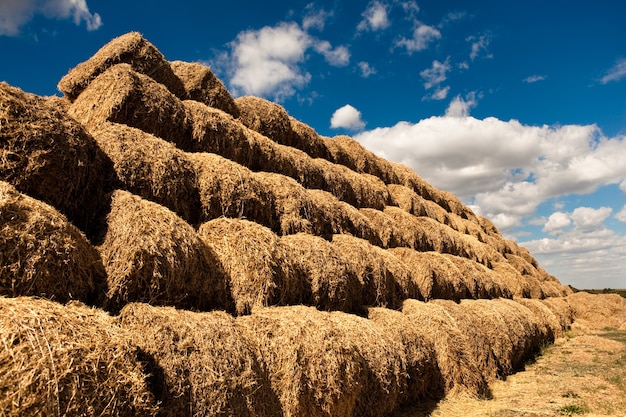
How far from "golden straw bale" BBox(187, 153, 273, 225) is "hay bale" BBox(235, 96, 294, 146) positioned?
316 centimetres

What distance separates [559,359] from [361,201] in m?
8.07

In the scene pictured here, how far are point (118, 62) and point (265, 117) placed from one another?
3.88m

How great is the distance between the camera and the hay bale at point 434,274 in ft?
34.2

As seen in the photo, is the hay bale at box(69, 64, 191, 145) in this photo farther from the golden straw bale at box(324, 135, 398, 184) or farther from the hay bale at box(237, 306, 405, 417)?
the golden straw bale at box(324, 135, 398, 184)

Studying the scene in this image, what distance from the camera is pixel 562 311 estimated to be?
20.0 m

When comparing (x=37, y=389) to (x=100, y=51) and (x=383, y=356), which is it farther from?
(x=100, y=51)

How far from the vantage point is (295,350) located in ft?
16.7

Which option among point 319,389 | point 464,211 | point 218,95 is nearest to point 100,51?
point 218,95

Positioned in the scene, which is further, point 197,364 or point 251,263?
point 251,263

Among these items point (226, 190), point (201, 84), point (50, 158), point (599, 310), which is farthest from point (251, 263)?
point (599, 310)

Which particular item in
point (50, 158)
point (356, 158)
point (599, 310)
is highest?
point (356, 158)

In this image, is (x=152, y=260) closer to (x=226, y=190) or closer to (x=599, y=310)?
(x=226, y=190)

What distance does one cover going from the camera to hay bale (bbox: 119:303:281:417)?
12.7 ft

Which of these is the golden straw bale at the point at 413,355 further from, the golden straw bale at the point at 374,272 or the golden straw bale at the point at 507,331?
the golden straw bale at the point at 507,331
